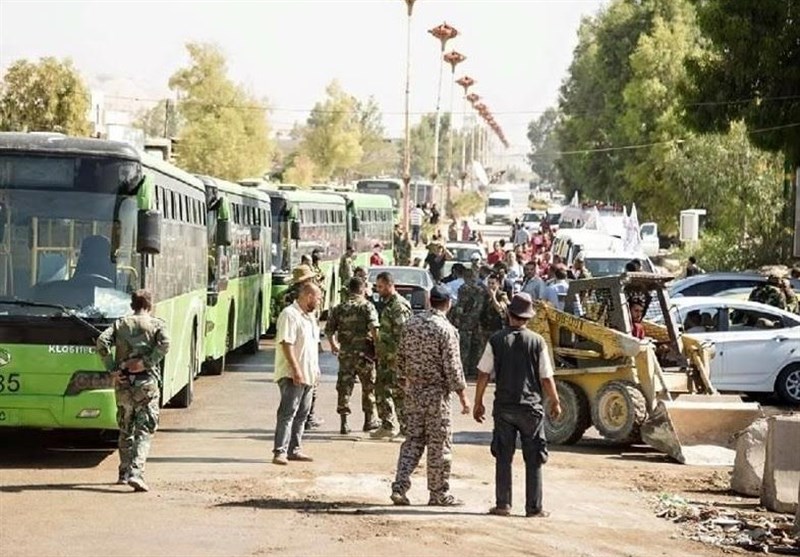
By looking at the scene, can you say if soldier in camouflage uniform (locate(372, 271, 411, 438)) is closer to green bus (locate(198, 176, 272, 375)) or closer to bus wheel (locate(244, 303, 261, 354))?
green bus (locate(198, 176, 272, 375))

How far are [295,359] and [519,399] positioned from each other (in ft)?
A: 10.3

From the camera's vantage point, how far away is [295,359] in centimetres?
1631

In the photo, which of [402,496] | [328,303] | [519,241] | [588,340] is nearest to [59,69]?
[519,241]

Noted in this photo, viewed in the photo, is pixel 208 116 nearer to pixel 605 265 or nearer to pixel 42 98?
pixel 42 98

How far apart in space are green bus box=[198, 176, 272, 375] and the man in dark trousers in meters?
10.9

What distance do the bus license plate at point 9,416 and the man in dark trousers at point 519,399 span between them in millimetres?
4405

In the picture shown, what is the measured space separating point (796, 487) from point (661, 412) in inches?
136

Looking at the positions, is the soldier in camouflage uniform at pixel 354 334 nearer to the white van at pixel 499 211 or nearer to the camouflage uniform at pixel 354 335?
the camouflage uniform at pixel 354 335

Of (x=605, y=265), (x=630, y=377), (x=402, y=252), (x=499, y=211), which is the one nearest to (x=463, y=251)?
(x=402, y=252)

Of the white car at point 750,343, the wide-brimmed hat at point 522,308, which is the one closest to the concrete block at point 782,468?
the wide-brimmed hat at point 522,308

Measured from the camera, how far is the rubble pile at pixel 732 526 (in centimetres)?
1307

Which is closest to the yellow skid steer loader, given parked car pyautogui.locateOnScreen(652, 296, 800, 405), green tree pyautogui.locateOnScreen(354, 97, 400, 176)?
parked car pyautogui.locateOnScreen(652, 296, 800, 405)

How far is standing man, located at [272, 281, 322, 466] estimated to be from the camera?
16.3m

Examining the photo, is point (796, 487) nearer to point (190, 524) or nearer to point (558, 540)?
point (558, 540)
